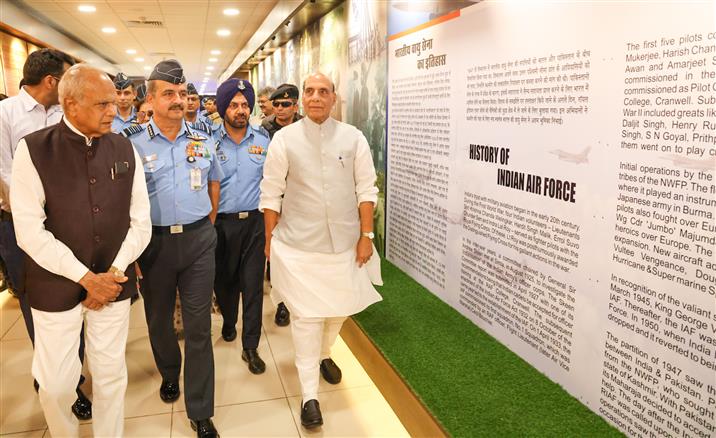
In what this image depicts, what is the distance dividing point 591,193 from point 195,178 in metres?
1.81

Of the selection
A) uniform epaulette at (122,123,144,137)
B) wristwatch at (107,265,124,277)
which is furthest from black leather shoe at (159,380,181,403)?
uniform epaulette at (122,123,144,137)

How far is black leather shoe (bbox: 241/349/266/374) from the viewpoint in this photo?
3.33 meters

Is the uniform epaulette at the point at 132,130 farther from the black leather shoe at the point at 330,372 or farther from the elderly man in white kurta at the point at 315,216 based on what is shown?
the black leather shoe at the point at 330,372

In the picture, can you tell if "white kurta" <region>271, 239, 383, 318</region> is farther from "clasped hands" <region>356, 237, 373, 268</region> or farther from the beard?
the beard

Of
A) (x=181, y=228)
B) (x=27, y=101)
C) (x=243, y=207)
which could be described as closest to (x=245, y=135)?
(x=243, y=207)

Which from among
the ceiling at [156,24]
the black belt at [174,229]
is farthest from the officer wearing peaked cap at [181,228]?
the ceiling at [156,24]

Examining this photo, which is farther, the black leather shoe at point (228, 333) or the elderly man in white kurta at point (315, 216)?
the black leather shoe at point (228, 333)

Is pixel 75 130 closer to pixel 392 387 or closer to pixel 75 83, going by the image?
pixel 75 83

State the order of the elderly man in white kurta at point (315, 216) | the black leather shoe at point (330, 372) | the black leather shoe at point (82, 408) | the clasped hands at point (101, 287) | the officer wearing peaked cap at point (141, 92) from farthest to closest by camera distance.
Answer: the officer wearing peaked cap at point (141, 92) → the black leather shoe at point (330, 372) → the black leather shoe at point (82, 408) → the elderly man in white kurta at point (315, 216) → the clasped hands at point (101, 287)

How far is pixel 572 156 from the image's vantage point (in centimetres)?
249

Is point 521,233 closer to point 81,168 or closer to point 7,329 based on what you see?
point 81,168

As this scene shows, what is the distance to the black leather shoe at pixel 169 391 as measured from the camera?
2.95 meters

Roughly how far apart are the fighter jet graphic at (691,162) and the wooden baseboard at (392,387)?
143 cm

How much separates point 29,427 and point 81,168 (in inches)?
62.0
